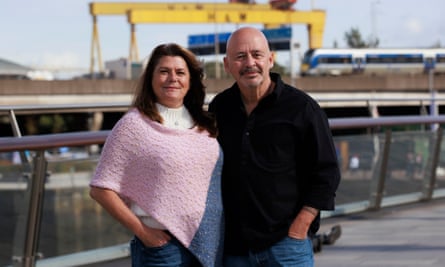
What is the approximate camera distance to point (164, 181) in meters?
3.20

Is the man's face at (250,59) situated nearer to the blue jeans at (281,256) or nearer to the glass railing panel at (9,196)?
the blue jeans at (281,256)

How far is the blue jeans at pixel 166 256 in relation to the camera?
3207mm

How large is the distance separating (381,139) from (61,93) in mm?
35041

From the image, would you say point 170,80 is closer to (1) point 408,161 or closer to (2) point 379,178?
(2) point 379,178

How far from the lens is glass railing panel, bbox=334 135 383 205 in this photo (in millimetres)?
8766

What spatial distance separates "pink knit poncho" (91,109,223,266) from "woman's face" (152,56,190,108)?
0.35 ft

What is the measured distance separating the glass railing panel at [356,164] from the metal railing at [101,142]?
0.09 feet

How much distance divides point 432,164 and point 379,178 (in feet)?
3.61

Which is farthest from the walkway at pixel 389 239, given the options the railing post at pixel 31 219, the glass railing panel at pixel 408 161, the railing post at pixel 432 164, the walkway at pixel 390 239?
the railing post at pixel 31 219

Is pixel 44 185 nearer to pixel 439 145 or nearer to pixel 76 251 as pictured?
pixel 76 251

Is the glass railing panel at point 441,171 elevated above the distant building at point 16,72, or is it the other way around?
the glass railing panel at point 441,171

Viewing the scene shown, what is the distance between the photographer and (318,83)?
50656 millimetres

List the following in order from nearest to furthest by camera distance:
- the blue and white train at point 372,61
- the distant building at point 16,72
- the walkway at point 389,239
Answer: the walkway at point 389,239, the distant building at point 16,72, the blue and white train at point 372,61

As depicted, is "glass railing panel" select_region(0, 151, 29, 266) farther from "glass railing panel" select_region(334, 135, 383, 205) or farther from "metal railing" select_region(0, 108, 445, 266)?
"glass railing panel" select_region(334, 135, 383, 205)
